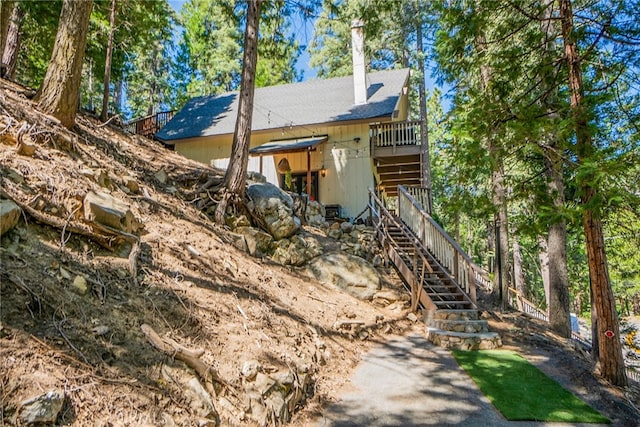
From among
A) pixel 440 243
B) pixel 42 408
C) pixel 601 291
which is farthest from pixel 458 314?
pixel 42 408

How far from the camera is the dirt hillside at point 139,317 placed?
2166 mm

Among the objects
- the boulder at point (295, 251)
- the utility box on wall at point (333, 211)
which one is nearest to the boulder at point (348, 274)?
the boulder at point (295, 251)

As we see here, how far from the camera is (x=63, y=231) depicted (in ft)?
10.6

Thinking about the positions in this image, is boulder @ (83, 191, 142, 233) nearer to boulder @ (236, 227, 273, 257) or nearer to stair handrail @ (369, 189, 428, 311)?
boulder @ (236, 227, 273, 257)

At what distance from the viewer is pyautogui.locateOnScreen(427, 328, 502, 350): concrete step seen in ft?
18.7

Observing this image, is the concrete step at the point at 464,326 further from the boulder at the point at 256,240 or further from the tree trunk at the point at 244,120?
the tree trunk at the point at 244,120

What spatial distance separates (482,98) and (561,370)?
4.03 m

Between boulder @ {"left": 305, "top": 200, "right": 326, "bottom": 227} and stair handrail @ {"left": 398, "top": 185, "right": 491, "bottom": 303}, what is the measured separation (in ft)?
8.17

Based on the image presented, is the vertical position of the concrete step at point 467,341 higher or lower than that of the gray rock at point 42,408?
lower

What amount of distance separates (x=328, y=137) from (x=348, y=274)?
7.08 metres

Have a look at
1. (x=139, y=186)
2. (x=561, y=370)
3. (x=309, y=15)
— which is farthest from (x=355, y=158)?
(x=561, y=370)

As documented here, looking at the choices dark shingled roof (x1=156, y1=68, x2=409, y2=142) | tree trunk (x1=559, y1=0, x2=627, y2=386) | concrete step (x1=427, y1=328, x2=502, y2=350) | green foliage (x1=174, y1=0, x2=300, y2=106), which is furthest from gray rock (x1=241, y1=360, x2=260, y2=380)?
green foliage (x1=174, y1=0, x2=300, y2=106)

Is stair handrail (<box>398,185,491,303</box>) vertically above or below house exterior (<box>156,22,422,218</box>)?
below

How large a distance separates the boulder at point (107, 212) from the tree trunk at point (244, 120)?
3.21 meters
